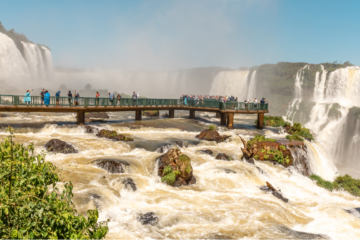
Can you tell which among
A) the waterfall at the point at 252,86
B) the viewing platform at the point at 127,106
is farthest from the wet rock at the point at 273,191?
the waterfall at the point at 252,86

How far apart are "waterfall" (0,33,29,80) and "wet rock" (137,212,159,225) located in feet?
225

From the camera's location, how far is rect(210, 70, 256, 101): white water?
215 feet

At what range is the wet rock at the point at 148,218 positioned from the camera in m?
9.89

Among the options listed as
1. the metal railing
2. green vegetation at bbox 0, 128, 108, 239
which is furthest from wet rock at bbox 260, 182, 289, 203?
the metal railing

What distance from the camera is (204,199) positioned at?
1232 cm

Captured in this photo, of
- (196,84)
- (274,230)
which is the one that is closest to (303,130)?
(274,230)

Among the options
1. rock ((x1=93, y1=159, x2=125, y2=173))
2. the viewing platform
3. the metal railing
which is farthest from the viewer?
the metal railing

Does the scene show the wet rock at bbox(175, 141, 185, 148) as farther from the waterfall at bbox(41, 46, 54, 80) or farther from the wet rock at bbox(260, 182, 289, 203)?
the waterfall at bbox(41, 46, 54, 80)

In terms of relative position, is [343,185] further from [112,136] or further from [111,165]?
[112,136]

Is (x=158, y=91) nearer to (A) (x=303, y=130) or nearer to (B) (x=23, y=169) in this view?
(A) (x=303, y=130)

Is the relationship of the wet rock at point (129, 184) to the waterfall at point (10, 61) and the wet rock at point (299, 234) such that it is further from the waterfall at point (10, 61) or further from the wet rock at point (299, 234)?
the waterfall at point (10, 61)

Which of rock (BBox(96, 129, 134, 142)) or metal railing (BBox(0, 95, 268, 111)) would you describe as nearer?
rock (BBox(96, 129, 134, 142))

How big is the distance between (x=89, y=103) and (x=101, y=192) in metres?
18.7

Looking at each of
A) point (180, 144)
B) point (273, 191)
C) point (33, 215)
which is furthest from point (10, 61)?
point (33, 215)
